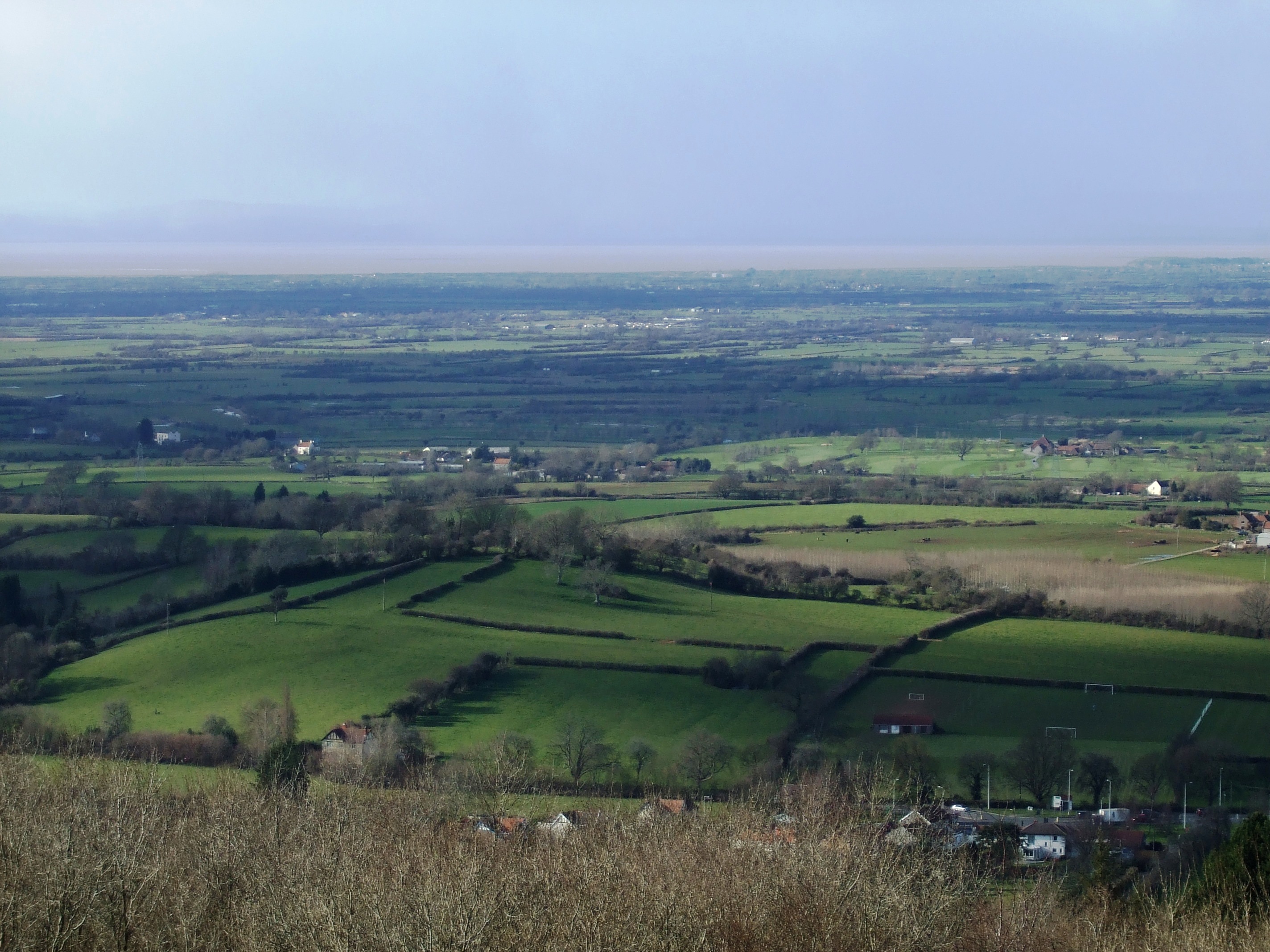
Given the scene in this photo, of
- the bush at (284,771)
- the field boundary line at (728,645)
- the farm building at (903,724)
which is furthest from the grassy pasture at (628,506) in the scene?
the bush at (284,771)

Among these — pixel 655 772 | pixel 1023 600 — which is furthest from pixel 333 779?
pixel 1023 600

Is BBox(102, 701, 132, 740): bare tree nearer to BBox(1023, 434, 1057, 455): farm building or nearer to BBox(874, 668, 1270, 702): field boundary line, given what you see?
BBox(874, 668, 1270, 702): field boundary line

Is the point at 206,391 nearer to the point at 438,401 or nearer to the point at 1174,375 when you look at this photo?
the point at 438,401

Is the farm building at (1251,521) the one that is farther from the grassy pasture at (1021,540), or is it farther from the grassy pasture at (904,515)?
the grassy pasture at (904,515)

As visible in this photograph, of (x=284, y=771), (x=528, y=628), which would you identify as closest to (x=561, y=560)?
(x=528, y=628)

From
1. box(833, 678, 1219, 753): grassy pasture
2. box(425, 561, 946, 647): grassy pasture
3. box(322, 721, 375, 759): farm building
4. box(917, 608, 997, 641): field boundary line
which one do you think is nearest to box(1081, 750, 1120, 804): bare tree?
box(833, 678, 1219, 753): grassy pasture

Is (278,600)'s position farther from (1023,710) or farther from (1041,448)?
(1041,448)
